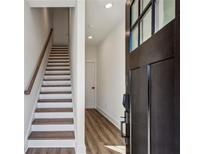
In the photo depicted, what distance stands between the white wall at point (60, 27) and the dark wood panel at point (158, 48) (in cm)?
814

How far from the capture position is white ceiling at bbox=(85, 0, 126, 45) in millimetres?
4317

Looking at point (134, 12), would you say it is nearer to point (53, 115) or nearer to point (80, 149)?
point (80, 149)

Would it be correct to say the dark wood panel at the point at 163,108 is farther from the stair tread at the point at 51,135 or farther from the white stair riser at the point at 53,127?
the white stair riser at the point at 53,127

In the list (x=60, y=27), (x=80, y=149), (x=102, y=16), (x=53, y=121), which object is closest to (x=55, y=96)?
(x=53, y=121)

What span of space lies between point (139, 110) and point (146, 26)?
1.99ft

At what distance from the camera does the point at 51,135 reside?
4.06 m

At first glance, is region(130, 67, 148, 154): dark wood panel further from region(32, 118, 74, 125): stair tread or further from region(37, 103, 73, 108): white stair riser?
region(37, 103, 73, 108): white stair riser

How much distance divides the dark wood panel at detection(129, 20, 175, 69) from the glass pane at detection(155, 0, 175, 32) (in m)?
0.06

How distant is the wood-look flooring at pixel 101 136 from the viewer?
402 cm
